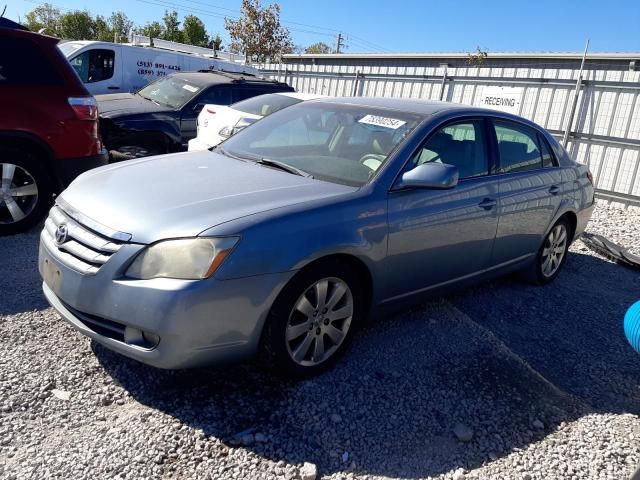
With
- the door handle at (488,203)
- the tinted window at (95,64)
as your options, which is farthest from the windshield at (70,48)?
the door handle at (488,203)

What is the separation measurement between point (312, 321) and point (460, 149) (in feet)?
5.92

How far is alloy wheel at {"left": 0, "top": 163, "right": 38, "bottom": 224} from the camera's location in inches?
192

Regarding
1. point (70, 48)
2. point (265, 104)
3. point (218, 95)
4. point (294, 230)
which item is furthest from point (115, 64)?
point (294, 230)

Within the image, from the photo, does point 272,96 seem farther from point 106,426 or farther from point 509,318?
point 106,426

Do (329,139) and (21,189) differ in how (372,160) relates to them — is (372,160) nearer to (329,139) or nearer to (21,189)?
(329,139)

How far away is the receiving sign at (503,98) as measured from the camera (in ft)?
33.6

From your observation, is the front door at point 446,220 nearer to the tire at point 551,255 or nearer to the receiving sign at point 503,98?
the tire at point 551,255

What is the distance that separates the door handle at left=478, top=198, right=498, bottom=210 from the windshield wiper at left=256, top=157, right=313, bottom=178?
1346 mm

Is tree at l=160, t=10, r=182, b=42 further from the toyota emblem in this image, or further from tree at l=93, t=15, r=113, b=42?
the toyota emblem

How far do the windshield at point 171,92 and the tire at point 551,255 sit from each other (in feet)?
19.5

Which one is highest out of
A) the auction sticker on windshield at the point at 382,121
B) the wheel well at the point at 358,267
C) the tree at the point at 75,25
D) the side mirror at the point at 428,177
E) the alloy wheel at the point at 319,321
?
the tree at the point at 75,25

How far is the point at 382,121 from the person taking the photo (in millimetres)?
3734

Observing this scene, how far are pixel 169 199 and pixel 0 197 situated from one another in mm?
2934

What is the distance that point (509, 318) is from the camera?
169 inches
